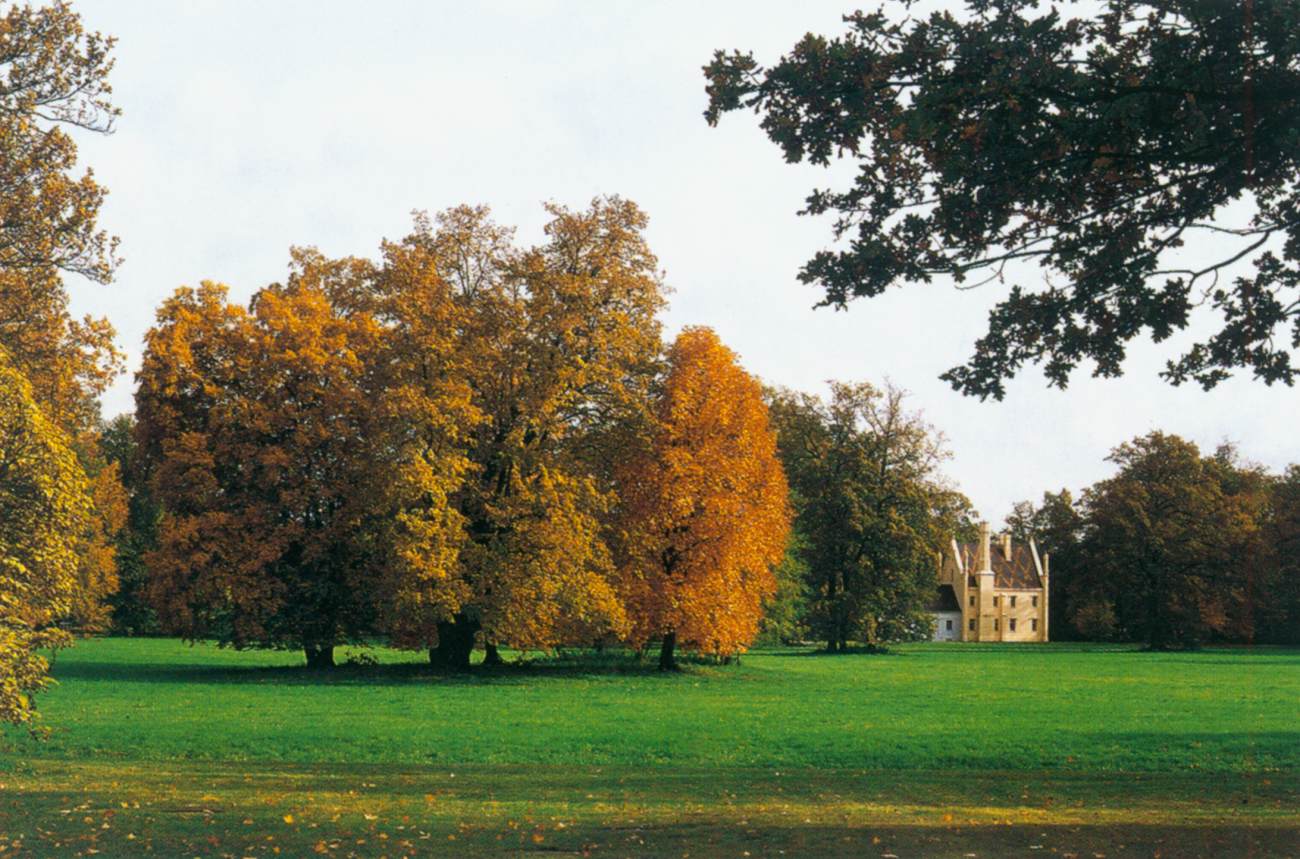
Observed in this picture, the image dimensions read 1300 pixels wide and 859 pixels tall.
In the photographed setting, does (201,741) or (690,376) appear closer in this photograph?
(201,741)

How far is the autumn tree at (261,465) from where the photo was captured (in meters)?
41.3

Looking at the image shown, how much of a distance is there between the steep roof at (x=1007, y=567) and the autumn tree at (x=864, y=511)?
53.6 metres

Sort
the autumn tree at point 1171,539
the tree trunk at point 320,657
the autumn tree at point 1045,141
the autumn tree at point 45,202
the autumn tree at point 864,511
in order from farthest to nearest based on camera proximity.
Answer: the autumn tree at point 1171,539
the autumn tree at point 864,511
the tree trunk at point 320,657
the autumn tree at point 45,202
the autumn tree at point 1045,141

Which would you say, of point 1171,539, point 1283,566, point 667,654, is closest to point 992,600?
point 1283,566

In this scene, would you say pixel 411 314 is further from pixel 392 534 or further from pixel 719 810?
pixel 719 810

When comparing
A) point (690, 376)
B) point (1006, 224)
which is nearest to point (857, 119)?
point (1006, 224)

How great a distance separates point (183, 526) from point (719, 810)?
29551mm

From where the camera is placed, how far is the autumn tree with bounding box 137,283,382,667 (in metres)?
41.3

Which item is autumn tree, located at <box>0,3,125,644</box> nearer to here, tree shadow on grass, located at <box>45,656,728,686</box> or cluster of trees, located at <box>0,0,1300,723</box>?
cluster of trees, located at <box>0,0,1300,723</box>

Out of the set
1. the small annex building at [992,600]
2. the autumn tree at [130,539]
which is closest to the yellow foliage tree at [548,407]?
the autumn tree at [130,539]

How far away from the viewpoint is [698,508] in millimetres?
45094

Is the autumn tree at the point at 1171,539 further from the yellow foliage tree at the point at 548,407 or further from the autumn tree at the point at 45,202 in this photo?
the autumn tree at the point at 45,202

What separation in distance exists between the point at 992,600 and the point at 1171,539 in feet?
129

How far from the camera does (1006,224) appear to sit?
13461mm
